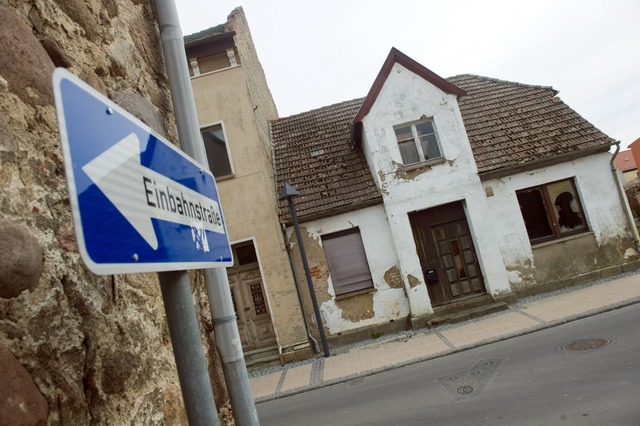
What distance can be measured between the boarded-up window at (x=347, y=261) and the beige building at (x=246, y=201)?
1.28 metres

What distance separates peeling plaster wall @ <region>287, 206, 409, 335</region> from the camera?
11578 mm

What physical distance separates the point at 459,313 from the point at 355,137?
6068mm

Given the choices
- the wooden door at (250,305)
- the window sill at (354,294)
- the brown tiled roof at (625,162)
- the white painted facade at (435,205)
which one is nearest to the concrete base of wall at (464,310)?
the white painted facade at (435,205)

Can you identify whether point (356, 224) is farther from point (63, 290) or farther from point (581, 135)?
point (63, 290)

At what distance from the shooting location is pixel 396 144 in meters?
12.0

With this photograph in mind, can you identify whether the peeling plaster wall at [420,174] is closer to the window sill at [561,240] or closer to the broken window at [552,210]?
the window sill at [561,240]

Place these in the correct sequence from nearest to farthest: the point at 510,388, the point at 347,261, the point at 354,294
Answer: the point at 510,388 < the point at 354,294 < the point at 347,261

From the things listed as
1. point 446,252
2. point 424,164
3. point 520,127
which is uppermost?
point 520,127

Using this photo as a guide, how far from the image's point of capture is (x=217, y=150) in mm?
12023

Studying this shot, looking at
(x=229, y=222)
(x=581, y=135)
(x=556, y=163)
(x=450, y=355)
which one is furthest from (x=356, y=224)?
(x=581, y=135)

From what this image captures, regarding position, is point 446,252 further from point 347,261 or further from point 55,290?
point 55,290

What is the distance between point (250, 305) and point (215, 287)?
417 inches

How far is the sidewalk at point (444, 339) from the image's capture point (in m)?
8.81

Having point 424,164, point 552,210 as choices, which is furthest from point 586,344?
point 424,164
